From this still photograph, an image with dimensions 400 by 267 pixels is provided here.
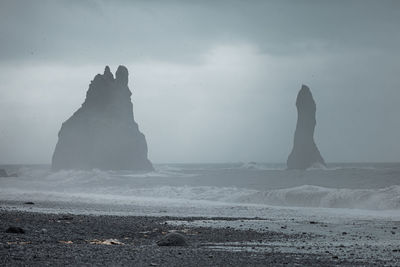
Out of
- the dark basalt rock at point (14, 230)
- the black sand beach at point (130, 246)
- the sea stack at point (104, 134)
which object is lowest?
the black sand beach at point (130, 246)

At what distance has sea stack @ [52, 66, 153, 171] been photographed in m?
132

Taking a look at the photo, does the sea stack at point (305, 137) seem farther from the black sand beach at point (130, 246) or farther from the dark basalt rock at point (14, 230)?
the dark basalt rock at point (14, 230)

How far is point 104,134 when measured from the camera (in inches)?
5310

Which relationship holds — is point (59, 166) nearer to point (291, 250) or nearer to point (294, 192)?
point (294, 192)

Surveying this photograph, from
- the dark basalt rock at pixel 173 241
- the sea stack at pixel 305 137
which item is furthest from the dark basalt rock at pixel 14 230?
the sea stack at pixel 305 137

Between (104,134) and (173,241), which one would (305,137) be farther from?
(173,241)

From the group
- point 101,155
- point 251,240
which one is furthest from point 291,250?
point 101,155

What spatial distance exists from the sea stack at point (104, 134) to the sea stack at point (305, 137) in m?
37.9

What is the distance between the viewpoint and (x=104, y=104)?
140m

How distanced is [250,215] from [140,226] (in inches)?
421

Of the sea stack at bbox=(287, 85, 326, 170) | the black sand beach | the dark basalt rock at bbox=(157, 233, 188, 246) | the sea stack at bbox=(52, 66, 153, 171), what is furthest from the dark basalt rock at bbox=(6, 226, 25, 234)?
the sea stack at bbox=(287, 85, 326, 170)

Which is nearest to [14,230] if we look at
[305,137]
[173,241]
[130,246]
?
[130,246]

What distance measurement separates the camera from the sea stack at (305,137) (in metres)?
132

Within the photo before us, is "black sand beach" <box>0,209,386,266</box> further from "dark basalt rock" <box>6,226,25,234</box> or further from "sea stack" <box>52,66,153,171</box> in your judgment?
"sea stack" <box>52,66,153,171</box>
